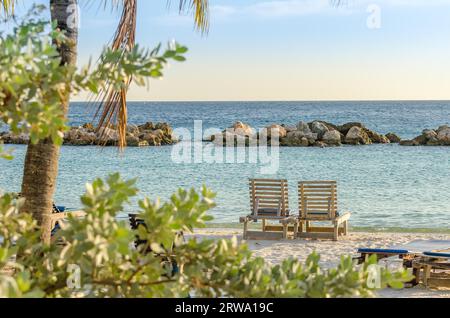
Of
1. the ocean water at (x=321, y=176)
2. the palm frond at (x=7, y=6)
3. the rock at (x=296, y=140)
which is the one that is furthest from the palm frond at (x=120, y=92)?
the rock at (x=296, y=140)

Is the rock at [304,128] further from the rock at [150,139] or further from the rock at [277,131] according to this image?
the rock at [150,139]

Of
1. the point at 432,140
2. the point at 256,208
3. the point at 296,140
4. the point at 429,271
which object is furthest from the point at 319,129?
the point at 429,271

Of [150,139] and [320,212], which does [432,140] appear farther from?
[320,212]

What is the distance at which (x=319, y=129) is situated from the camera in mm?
40500

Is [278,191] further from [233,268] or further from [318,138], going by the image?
[318,138]

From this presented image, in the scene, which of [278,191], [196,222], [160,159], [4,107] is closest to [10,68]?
[4,107]

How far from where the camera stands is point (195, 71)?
58.5 metres

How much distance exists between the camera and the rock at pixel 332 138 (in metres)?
39.0

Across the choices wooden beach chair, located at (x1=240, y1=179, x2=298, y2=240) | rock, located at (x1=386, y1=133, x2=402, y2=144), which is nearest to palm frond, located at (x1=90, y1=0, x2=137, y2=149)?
wooden beach chair, located at (x1=240, y1=179, x2=298, y2=240)

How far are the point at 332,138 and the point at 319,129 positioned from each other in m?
1.56

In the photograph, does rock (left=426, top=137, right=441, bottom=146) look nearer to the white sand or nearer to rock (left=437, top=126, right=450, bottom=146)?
rock (left=437, top=126, right=450, bottom=146)

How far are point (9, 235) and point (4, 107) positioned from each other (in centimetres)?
39

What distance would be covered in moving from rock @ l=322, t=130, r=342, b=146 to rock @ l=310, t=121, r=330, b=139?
438 millimetres
